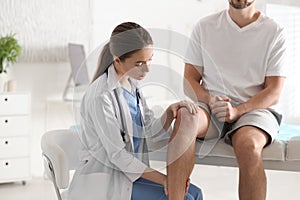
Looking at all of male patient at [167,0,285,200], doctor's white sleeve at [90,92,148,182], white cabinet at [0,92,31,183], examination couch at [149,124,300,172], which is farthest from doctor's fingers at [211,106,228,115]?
white cabinet at [0,92,31,183]

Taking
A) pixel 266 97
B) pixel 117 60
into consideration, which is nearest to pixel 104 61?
pixel 117 60

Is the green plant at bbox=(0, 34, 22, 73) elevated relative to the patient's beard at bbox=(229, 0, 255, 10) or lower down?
lower down

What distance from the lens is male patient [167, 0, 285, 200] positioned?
2412 millimetres

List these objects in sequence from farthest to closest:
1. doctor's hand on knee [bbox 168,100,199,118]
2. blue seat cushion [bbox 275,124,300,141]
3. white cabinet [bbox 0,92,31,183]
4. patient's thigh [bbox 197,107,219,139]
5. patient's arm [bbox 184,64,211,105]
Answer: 1. white cabinet [bbox 0,92,31,183]
2. blue seat cushion [bbox 275,124,300,141]
3. patient's arm [bbox 184,64,211,105]
4. patient's thigh [bbox 197,107,219,139]
5. doctor's hand on knee [bbox 168,100,199,118]

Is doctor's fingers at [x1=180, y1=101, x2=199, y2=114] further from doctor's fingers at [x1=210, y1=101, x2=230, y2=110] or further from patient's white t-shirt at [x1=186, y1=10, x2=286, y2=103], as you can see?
patient's white t-shirt at [x1=186, y1=10, x2=286, y2=103]

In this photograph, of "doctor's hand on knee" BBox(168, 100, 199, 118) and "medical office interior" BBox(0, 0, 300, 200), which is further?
"medical office interior" BBox(0, 0, 300, 200)

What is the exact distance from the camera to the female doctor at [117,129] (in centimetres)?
201

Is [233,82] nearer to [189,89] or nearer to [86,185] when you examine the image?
[189,89]

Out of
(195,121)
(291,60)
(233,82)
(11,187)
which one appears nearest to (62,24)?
(11,187)

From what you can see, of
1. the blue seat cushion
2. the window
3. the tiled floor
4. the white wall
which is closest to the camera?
the blue seat cushion

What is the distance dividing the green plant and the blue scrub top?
1.99 meters

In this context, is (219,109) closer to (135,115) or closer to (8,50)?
(135,115)

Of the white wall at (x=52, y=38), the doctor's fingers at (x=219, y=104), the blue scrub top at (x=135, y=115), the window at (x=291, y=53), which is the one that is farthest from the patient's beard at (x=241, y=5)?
the window at (x=291, y=53)

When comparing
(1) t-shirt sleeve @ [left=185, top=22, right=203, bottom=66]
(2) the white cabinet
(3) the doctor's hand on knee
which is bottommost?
(2) the white cabinet
